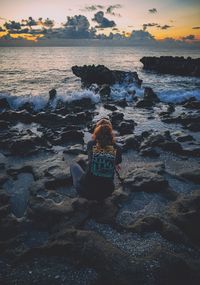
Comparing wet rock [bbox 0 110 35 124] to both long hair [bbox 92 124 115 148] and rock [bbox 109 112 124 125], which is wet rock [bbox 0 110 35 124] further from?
long hair [bbox 92 124 115 148]

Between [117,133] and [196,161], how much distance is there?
386cm

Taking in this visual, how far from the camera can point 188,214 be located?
514cm

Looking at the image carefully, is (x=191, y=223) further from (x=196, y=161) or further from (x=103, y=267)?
(x=196, y=161)

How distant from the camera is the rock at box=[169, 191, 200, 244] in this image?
4.76m

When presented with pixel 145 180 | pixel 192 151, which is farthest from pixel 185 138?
pixel 145 180

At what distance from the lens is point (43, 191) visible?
624cm

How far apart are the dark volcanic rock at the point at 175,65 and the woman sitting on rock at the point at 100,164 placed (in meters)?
35.9

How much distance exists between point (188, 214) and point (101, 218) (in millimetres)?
1697

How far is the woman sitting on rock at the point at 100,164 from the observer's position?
4.89 m

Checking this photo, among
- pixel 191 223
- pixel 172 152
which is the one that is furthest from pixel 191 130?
pixel 191 223

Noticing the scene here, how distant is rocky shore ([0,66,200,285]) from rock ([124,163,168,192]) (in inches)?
1.0

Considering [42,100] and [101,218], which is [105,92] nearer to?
[42,100]

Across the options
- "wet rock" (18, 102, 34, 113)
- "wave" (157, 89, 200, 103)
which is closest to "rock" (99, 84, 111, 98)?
"wave" (157, 89, 200, 103)

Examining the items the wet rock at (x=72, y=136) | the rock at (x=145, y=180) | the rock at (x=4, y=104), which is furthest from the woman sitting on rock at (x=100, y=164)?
the rock at (x=4, y=104)
